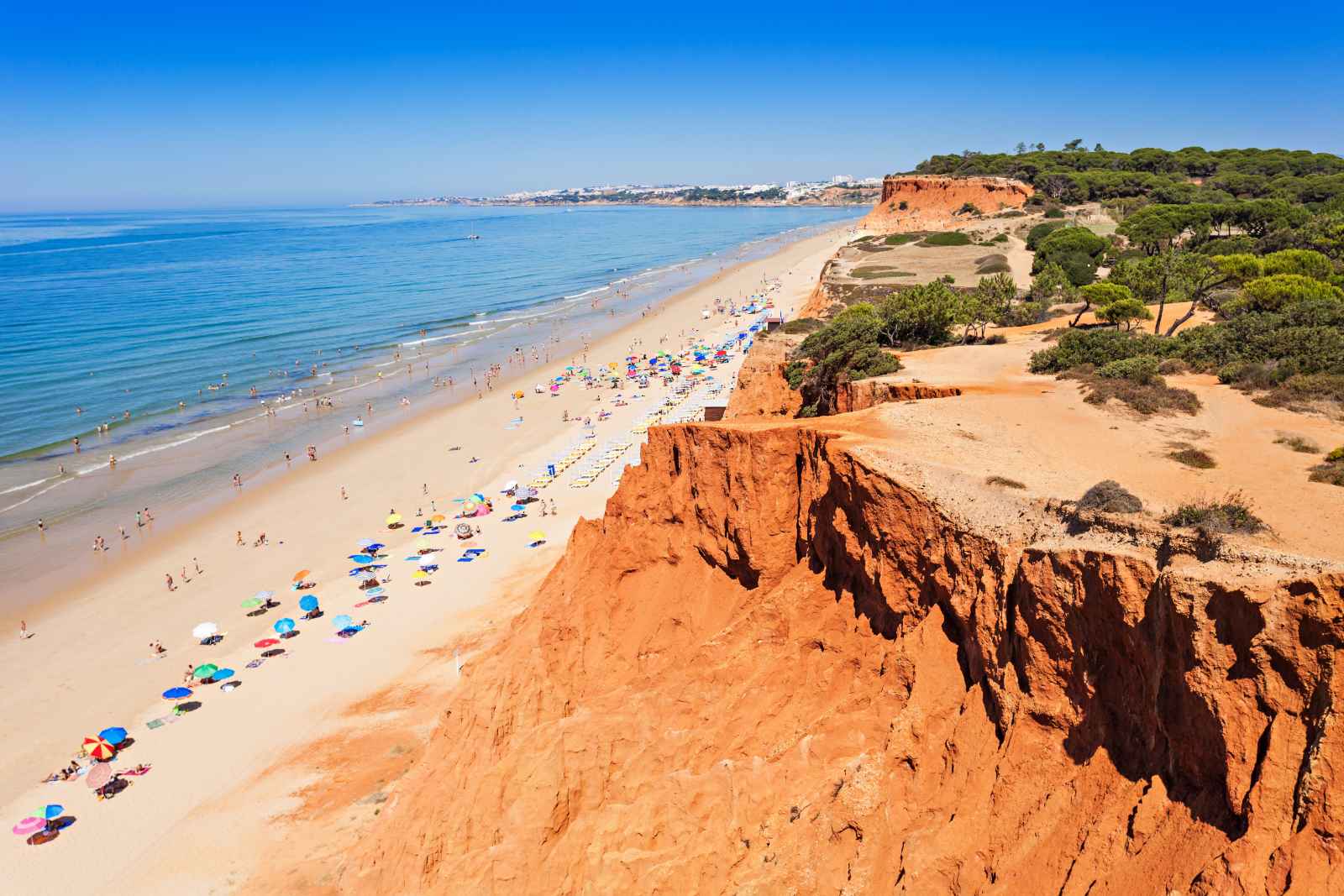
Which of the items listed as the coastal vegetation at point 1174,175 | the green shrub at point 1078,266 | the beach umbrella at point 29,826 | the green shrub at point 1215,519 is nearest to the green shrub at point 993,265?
the green shrub at point 1078,266

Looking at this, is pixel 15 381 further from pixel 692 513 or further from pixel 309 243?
pixel 309 243

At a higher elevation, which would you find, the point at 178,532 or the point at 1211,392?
the point at 1211,392

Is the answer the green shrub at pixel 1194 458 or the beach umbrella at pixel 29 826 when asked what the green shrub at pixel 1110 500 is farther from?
the beach umbrella at pixel 29 826

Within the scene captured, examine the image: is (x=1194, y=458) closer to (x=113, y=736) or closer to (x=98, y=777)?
(x=98, y=777)

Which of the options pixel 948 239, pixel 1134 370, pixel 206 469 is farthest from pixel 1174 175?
pixel 206 469

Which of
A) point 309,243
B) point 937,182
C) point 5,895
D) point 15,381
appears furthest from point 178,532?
point 309,243

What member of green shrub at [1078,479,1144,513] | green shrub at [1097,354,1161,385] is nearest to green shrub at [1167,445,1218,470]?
green shrub at [1078,479,1144,513]
